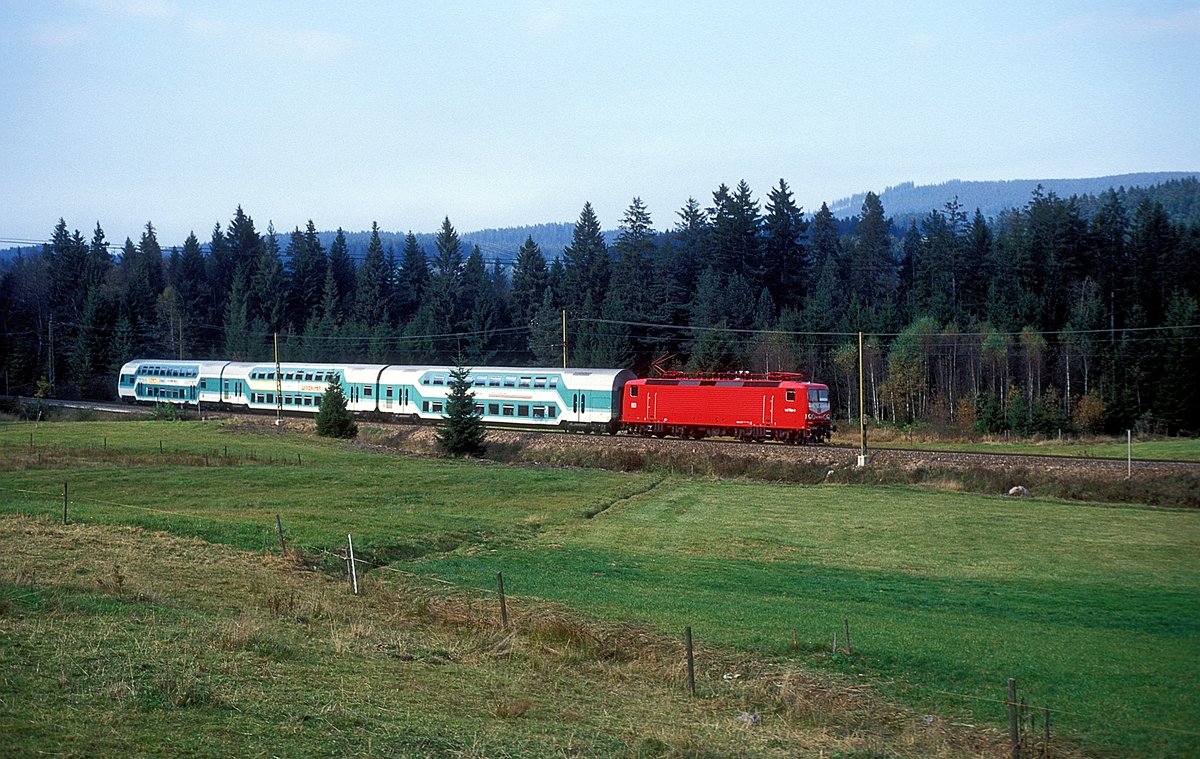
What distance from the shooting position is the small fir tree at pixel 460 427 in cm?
5319

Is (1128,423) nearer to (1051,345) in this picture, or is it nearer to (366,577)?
(1051,345)

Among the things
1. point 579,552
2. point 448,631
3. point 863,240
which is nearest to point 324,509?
point 579,552

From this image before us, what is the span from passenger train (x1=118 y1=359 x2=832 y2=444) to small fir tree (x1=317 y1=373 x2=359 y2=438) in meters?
6.05

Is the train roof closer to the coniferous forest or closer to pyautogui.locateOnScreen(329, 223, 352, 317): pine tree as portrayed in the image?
the coniferous forest

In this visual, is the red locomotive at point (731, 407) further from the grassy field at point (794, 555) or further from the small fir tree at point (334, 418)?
the small fir tree at point (334, 418)

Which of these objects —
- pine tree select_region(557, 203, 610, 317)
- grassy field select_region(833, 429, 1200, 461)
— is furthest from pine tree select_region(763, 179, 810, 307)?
grassy field select_region(833, 429, 1200, 461)

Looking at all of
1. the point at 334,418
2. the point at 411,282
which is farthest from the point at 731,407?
the point at 411,282

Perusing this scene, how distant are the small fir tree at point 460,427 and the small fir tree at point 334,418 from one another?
1035 centimetres

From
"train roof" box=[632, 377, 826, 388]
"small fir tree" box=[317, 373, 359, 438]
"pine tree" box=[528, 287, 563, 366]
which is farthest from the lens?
"pine tree" box=[528, 287, 563, 366]

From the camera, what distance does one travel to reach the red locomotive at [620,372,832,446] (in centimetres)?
Result: 5259

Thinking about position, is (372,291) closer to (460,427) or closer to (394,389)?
(394,389)

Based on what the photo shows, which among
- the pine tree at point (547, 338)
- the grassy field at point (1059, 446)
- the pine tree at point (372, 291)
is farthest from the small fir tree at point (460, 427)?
the pine tree at point (372, 291)

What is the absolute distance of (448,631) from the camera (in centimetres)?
1888

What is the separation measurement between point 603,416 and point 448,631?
132 feet
